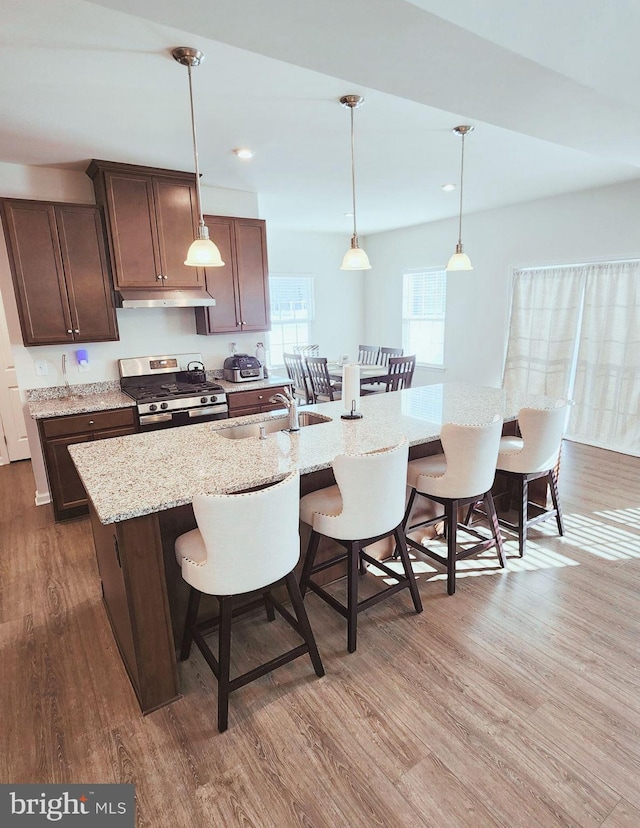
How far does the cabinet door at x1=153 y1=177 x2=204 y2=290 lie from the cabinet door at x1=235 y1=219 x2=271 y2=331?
21.8 inches

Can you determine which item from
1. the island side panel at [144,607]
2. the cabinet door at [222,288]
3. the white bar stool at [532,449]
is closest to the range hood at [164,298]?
the cabinet door at [222,288]

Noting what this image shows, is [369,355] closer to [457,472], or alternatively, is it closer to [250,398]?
[250,398]

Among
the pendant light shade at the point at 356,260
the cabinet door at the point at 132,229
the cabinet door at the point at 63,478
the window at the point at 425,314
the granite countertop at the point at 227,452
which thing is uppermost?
the cabinet door at the point at 132,229

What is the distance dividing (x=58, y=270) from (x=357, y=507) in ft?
10.1

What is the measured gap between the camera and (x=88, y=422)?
3.45m

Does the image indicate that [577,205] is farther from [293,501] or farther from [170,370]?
[293,501]

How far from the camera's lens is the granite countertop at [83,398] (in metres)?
3.38

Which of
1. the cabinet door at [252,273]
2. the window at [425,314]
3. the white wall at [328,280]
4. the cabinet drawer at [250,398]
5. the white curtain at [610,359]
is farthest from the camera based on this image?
the white wall at [328,280]

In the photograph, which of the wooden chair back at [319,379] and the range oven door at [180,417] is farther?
the wooden chair back at [319,379]

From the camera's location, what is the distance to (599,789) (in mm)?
1513

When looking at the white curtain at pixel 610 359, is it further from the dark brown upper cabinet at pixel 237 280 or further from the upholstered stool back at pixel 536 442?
the dark brown upper cabinet at pixel 237 280

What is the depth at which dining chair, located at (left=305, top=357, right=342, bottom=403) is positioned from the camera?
5.01 metres

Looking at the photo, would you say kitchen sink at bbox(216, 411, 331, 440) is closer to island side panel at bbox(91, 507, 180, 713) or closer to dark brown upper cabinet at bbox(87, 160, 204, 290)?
island side panel at bbox(91, 507, 180, 713)

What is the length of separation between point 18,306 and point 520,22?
140 inches
